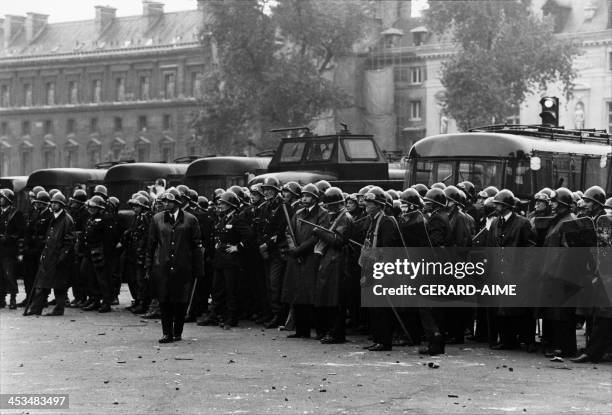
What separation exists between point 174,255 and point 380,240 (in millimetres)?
2747

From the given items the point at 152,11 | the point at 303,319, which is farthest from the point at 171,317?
the point at 152,11

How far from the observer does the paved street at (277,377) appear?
1217 cm

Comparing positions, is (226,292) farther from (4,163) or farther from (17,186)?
(4,163)

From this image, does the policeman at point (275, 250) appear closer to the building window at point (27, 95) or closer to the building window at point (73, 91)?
the building window at point (73, 91)

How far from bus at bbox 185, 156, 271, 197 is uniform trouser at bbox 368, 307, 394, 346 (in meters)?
15.0

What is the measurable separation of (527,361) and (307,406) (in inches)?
172

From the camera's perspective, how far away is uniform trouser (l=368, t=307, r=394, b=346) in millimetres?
16438

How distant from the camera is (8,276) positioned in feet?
75.9

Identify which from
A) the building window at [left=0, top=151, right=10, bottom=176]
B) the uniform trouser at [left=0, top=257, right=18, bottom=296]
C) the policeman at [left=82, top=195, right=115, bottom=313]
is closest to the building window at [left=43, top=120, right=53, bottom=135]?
the building window at [left=0, top=151, right=10, bottom=176]

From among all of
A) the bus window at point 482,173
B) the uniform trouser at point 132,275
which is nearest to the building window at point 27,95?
the bus window at point 482,173

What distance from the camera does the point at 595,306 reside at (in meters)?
15.4

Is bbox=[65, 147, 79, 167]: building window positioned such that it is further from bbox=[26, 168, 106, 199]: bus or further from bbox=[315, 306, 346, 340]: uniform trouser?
bbox=[315, 306, 346, 340]: uniform trouser

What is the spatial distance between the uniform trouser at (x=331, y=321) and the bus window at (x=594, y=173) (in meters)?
9.80

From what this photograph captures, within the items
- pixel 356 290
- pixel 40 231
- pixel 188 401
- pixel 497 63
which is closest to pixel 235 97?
pixel 497 63
